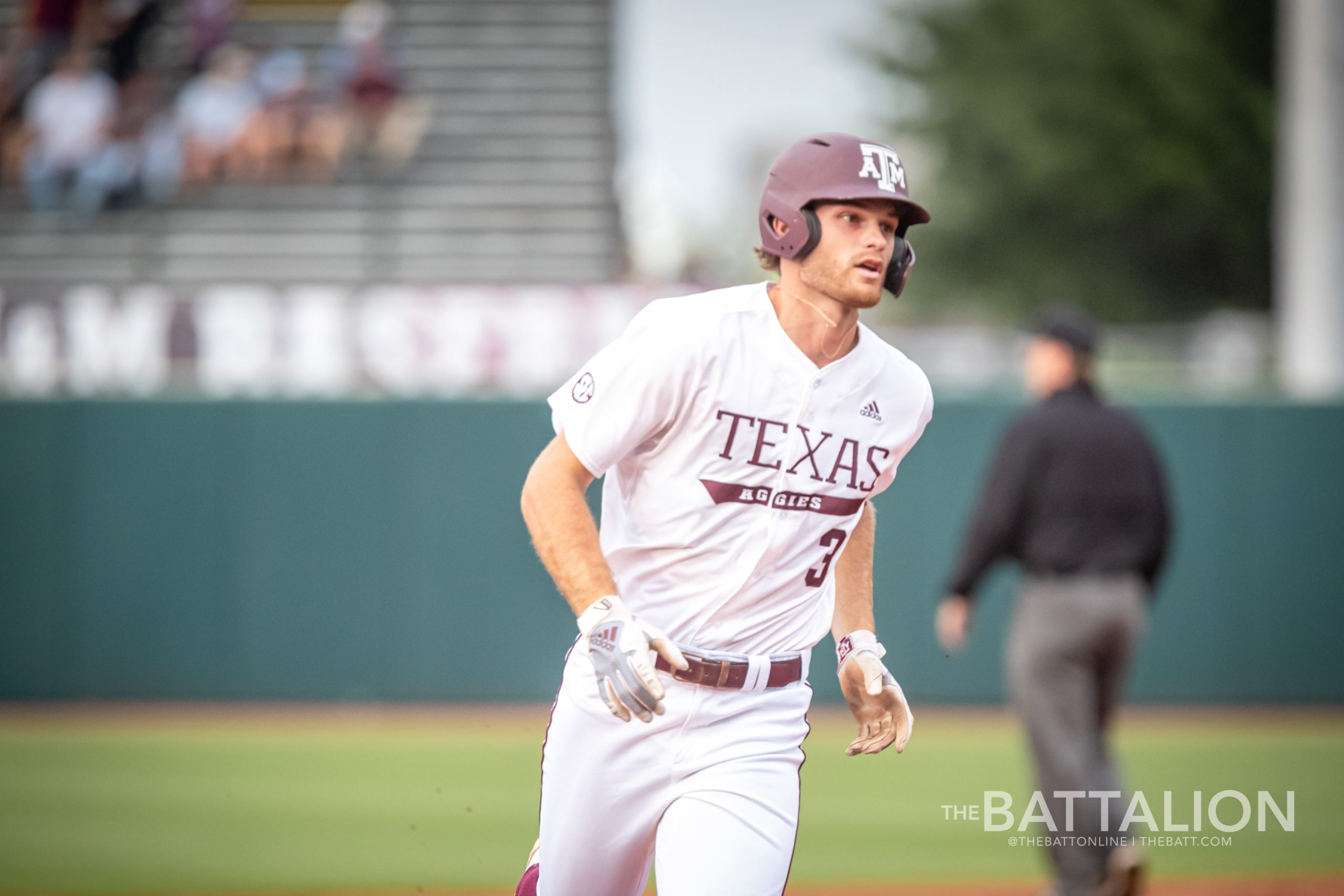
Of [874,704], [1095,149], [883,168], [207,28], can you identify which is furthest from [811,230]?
[1095,149]

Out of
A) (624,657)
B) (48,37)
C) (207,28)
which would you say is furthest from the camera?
(207,28)

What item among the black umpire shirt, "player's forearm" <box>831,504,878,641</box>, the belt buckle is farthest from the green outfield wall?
the belt buckle

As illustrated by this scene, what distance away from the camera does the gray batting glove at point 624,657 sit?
10.5 feet

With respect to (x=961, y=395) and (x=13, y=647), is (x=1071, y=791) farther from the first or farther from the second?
(x=13, y=647)

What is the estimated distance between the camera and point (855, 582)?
4.04m

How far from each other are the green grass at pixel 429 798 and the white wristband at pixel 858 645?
3.64 m

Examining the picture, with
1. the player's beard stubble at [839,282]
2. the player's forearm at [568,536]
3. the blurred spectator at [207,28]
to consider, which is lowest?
the player's forearm at [568,536]

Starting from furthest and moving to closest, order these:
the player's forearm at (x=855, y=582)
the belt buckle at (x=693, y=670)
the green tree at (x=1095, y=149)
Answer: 1. the green tree at (x=1095, y=149)
2. the player's forearm at (x=855, y=582)
3. the belt buckle at (x=693, y=670)

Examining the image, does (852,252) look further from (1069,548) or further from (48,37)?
(48,37)

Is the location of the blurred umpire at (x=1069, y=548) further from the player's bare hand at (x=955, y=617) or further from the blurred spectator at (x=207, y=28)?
the blurred spectator at (x=207, y=28)

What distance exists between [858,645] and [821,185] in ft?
3.78

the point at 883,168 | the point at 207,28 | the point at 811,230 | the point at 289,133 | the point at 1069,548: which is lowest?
the point at 1069,548

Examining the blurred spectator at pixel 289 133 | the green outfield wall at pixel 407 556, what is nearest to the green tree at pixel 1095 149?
the blurred spectator at pixel 289 133

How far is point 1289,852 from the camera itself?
7.82 metres
